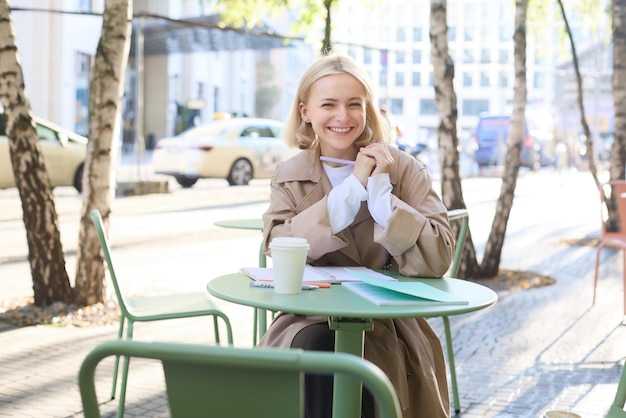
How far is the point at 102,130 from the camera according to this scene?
6.69 metres

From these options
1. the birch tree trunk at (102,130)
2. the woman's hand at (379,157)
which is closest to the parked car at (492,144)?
the birch tree trunk at (102,130)

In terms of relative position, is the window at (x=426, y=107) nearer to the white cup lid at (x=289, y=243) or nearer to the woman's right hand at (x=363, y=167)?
the woman's right hand at (x=363, y=167)

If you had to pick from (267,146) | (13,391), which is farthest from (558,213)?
(13,391)

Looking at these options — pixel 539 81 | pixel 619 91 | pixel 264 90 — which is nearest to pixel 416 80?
pixel 539 81

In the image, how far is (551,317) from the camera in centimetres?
707

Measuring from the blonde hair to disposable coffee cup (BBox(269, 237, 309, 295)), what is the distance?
89 cm

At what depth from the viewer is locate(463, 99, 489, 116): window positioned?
107000 mm

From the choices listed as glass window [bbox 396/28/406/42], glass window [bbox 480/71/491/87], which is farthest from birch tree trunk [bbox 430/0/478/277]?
glass window [bbox 480/71/491/87]

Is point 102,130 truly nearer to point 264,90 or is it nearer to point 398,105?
point 264,90

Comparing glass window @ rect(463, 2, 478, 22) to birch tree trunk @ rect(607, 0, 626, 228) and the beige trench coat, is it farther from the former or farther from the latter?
the beige trench coat

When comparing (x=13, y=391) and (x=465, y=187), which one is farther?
(x=465, y=187)

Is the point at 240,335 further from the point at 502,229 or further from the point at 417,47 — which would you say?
the point at 417,47

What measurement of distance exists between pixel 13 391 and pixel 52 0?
30094mm

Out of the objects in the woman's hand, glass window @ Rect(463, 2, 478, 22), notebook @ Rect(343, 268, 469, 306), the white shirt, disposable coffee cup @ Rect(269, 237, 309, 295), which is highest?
glass window @ Rect(463, 2, 478, 22)
